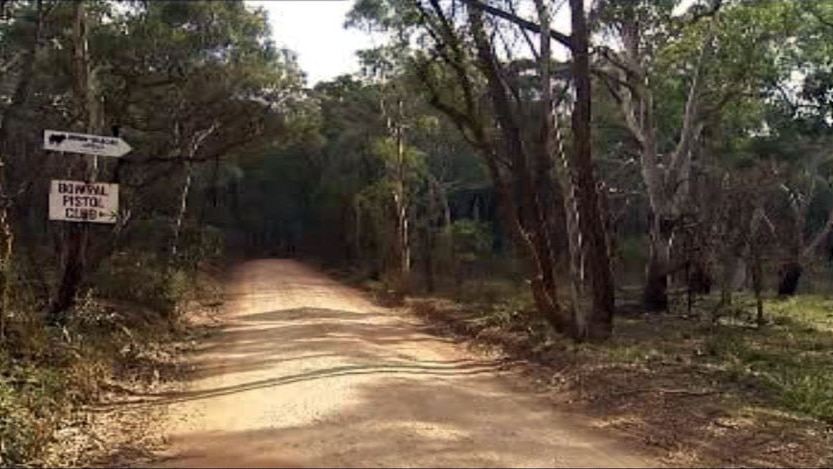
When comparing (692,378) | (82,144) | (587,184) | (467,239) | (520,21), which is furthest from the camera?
(467,239)

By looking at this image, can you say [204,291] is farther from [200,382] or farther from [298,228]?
[298,228]

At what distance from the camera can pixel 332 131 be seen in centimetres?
5319

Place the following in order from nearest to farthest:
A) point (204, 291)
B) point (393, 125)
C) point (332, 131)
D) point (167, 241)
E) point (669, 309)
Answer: point (669, 309) → point (204, 291) → point (167, 241) → point (393, 125) → point (332, 131)

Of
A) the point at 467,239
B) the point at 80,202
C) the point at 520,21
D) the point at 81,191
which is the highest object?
the point at 520,21

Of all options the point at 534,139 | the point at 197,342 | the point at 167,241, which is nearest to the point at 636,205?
the point at 534,139

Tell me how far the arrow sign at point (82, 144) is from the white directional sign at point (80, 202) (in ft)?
A: 1.27

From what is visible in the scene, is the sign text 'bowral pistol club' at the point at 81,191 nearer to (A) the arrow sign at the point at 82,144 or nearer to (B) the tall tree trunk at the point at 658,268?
(A) the arrow sign at the point at 82,144

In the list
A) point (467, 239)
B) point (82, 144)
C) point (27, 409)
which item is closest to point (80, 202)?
point (82, 144)

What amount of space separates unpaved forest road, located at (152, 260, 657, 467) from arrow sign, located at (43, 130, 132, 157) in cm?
291

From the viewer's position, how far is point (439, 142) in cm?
4538

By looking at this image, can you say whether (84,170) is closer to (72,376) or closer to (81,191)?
Result: (81,191)

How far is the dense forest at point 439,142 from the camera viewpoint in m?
15.4

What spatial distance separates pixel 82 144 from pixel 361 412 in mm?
4398

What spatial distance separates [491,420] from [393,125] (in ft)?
85.4
